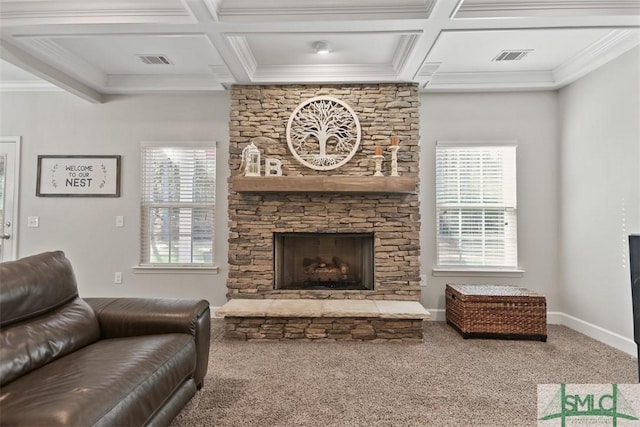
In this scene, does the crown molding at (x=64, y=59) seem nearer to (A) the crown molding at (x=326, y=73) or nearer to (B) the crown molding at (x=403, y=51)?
(A) the crown molding at (x=326, y=73)

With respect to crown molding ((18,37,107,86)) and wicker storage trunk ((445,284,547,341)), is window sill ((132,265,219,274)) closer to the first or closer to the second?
crown molding ((18,37,107,86))

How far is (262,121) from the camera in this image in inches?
146

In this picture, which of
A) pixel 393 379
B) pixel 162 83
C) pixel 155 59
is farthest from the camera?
pixel 162 83

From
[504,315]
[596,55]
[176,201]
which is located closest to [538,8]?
[596,55]

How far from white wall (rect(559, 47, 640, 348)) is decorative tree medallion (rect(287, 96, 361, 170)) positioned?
2220 mm

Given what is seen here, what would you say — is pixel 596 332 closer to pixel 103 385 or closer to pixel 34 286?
pixel 103 385

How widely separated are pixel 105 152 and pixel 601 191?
5.13 meters

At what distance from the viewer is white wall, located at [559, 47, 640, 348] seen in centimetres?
289

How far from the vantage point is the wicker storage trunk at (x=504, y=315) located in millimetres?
3150

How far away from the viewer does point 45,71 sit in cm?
321

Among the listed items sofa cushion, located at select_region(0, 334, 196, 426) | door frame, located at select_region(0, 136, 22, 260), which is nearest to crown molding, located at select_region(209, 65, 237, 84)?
door frame, located at select_region(0, 136, 22, 260)

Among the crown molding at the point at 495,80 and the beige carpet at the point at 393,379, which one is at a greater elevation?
the crown molding at the point at 495,80

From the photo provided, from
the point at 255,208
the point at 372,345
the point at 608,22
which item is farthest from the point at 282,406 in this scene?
the point at 608,22

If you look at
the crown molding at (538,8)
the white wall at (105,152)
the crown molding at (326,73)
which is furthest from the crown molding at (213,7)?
the crown molding at (538,8)
